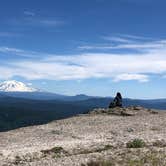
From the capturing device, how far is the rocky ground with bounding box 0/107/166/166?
3622cm

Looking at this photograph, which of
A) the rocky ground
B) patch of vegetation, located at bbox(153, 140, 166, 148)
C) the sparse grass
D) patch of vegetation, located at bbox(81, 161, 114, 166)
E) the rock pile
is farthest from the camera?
the rock pile

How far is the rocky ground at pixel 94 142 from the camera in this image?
36.2 metres

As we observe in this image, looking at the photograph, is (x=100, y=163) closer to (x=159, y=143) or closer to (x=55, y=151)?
(x=55, y=151)

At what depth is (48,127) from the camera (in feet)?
215

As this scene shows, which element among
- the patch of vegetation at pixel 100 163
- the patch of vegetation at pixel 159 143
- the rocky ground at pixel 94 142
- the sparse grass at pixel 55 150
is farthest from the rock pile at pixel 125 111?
the patch of vegetation at pixel 100 163

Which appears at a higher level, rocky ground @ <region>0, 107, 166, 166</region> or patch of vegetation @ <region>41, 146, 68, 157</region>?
rocky ground @ <region>0, 107, 166, 166</region>

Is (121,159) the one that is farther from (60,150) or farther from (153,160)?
(60,150)

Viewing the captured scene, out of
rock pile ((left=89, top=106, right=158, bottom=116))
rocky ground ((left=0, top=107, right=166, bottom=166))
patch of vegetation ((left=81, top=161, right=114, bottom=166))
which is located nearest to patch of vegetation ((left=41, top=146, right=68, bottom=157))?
rocky ground ((left=0, top=107, right=166, bottom=166))

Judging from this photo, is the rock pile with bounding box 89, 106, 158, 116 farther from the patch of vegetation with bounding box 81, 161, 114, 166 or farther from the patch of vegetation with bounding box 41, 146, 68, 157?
the patch of vegetation with bounding box 81, 161, 114, 166

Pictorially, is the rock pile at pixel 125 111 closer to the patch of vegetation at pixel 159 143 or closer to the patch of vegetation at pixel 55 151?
the patch of vegetation at pixel 159 143

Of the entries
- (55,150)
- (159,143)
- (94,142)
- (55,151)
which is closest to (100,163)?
(55,151)

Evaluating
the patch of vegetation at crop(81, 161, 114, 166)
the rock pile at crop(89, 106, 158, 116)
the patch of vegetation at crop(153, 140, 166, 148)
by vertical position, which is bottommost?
the patch of vegetation at crop(81, 161, 114, 166)

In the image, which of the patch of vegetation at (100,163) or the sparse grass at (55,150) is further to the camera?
the sparse grass at (55,150)

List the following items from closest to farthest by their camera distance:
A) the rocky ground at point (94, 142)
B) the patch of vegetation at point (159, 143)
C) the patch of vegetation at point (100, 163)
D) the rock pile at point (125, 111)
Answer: the patch of vegetation at point (100, 163) → the rocky ground at point (94, 142) → the patch of vegetation at point (159, 143) → the rock pile at point (125, 111)
